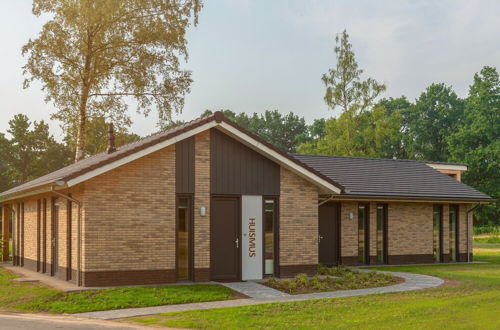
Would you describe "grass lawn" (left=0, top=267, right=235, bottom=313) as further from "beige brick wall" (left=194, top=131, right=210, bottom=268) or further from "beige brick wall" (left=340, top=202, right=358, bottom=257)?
"beige brick wall" (left=340, top=202, right=358, bottom=257)

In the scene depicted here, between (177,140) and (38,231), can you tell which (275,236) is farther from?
(38,231)

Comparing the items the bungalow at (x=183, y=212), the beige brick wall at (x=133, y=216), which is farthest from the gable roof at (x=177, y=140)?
the beige brick wall at (x=133, y=216)

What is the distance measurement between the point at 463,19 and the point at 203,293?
13.1m

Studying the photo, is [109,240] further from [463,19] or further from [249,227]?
[463,19]

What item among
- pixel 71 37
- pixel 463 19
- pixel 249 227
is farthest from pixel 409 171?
pixel 71 37

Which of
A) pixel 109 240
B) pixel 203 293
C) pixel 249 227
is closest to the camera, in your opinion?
pixel 203 293

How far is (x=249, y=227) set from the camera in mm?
18203

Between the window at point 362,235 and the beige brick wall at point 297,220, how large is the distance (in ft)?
17.6

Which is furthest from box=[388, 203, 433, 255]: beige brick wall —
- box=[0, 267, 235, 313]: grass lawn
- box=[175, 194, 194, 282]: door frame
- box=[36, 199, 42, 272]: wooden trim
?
box=[36, 199, 42, 272]: wooden trim

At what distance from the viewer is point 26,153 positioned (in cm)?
6394

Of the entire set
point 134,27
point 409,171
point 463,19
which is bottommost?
point 409,171

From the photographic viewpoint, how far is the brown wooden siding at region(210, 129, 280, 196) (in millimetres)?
17656

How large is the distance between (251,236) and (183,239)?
215 cm

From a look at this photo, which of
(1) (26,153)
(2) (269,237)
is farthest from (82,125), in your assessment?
(1) (26,153)
